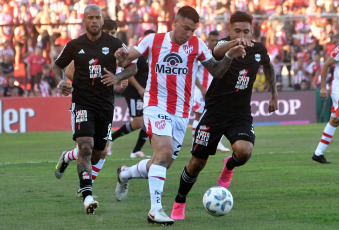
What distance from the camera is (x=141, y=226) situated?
6.24 meters

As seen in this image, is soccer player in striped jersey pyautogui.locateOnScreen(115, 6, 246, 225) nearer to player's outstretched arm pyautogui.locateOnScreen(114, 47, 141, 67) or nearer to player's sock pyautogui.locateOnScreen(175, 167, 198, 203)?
player's outstretched arm pyautogui.locateOnScreen(114, 47, 141, 67)

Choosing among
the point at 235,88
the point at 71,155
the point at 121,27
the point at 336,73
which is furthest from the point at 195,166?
the point at 121,27

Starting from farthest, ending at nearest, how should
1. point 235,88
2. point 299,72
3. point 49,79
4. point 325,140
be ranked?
point 299,72
point 49,79
point 325,140
point 235,88

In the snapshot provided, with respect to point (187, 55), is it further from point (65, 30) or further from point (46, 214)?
point (65, 30)

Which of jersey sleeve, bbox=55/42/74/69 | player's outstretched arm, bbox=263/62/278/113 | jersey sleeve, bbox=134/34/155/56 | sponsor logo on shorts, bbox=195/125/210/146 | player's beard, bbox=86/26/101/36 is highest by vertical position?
player's beard, bbox=86/26/101/36

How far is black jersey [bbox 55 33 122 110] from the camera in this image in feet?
25.3

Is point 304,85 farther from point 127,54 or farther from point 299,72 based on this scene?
point 127,54

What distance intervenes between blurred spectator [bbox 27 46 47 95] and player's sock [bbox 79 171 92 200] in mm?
15927

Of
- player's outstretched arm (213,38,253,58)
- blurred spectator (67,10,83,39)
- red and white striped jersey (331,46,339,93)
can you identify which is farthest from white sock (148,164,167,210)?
blurred spectator (67,10,83,39)

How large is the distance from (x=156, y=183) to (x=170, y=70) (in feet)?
3.95

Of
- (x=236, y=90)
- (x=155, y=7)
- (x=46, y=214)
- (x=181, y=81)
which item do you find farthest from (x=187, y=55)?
(x=155, y=7)

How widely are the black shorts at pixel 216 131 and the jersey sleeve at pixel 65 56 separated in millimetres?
1663

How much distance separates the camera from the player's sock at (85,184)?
7.13 m

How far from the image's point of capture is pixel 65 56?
25.7 feet
